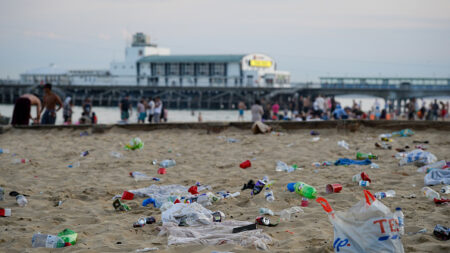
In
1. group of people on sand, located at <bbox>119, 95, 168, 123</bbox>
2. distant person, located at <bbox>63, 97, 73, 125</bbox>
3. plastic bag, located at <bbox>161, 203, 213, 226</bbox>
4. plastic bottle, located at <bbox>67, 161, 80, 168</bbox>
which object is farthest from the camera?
group of people on sand, located at <bbox>119, 95, 168, 123</bbox>

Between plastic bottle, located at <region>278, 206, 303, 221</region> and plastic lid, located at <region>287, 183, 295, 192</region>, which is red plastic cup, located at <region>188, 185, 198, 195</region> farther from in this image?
plastic bottle, located at <region>278, 206, 303, 221</region>

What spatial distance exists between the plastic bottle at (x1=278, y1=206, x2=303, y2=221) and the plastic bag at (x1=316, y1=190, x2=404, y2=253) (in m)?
1.18

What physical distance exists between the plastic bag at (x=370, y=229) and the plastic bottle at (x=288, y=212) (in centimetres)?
118

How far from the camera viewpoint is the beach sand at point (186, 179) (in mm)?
3281

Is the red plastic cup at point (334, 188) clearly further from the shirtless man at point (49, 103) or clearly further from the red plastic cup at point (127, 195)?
the shirtless man at point (49, 103)

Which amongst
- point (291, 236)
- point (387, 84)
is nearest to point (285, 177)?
point (291, 236)

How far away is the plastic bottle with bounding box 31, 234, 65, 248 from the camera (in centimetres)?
318

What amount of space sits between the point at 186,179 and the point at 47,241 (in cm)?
247

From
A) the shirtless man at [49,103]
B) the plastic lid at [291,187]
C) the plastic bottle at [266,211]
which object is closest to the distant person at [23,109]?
the shirtless man at [49,103]

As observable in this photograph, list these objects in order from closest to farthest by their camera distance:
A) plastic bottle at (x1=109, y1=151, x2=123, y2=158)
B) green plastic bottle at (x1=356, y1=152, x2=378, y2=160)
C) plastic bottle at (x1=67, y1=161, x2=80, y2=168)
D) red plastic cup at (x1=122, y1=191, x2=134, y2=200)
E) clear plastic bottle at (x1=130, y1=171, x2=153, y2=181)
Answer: red plastic cup at (x1=122, y1=191, x2=134, y2=200) < clear plastic bottle at (x1=130, y1=171, x2=153, y2=181) < plastic bottle at (x1=67, y1=161, x2=80, y2=168) < green plastic bottle at (x1=356, y1=152, x2=378, y2=160) < plastic bottle at (x1=109, y1=151, x2=123, y2=158)

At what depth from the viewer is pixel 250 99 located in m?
51.0

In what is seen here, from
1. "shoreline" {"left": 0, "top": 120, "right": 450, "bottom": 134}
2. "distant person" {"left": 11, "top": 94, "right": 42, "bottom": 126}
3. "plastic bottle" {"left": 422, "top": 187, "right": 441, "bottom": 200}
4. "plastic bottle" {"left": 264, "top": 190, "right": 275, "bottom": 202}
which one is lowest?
"plastic bottle" {"left": 264, "top": 190, "right": 275, "bottom": 202}

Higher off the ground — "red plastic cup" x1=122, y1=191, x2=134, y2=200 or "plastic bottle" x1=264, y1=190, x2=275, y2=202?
"plastic bottle" x1=264, y1=190, x2=275, y2=202

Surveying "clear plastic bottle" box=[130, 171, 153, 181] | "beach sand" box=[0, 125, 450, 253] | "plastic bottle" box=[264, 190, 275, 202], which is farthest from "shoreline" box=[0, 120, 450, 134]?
"plastic bottle" box=[264, 190, 275, 202]
